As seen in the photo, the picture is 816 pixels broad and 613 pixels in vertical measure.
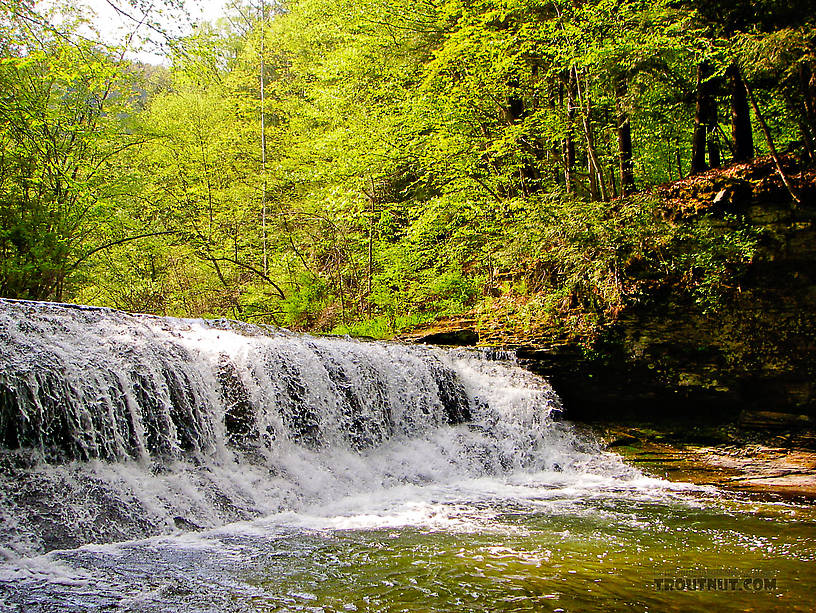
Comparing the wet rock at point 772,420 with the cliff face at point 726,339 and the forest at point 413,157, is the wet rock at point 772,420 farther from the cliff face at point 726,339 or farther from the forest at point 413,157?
the forest at point 413,157

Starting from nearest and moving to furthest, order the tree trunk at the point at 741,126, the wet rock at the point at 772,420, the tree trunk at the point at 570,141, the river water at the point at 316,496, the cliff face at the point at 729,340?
1. the river water at the point at 316,496
2. the wet rock at the point at 772,420
3. the cliff face at the point at 729,340
4. the tree trunk at the point at 741,126
5. the tree trunk at the point at 570,141

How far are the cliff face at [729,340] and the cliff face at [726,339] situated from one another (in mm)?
14

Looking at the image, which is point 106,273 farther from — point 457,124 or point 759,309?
Answer: point 759,309

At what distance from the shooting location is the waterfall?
15.3ft

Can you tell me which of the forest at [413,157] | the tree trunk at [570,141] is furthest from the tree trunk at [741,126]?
the tree trunk at [570,141]

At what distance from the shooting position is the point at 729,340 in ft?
27.9

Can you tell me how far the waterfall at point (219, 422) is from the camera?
4648 millimetres

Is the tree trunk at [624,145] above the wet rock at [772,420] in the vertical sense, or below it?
above

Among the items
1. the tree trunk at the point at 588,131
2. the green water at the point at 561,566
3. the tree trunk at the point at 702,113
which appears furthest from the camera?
the tree trunk at the point at 588,131

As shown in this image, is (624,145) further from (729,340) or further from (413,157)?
(413,157)

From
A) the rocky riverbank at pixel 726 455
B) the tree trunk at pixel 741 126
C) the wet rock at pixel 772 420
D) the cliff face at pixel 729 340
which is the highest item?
the tree trunk at pixel 741 126

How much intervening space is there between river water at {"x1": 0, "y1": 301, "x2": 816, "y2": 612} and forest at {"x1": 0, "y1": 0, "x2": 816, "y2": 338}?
2.63 metres

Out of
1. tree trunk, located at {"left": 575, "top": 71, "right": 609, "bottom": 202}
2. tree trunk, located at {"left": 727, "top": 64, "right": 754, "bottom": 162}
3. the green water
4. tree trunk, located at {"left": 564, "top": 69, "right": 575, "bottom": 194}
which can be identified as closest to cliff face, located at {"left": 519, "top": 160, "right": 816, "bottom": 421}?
tree trunk, located at {"left": 727, "top": 64, "right": 754, "bottom": 162}

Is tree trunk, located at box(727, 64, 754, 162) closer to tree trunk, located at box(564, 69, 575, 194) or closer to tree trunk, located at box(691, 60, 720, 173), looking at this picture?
tree trunk, located at box(691, 60, 720, 173)
